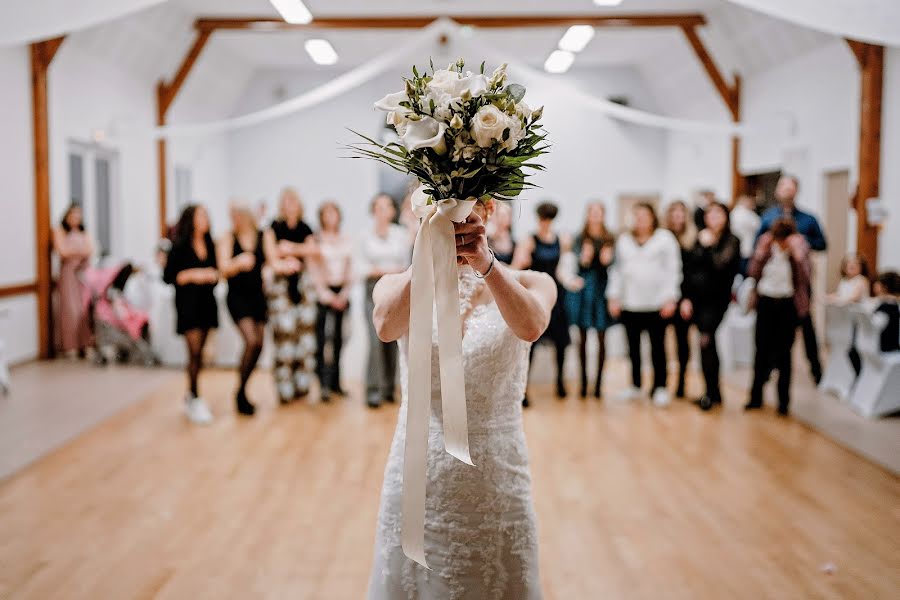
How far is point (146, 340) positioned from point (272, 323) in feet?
7.76

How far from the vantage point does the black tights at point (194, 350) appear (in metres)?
5.41

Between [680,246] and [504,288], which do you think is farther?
[680,246]

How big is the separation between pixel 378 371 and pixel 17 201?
14.2 feet

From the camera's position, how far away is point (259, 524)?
358 cm

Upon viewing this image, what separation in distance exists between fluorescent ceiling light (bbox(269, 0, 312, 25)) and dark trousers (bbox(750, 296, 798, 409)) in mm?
3547

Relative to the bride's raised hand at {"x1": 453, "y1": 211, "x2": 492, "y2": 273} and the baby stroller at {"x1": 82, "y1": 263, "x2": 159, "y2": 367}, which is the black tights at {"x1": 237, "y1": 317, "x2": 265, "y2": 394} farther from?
the bride's raised hand at {"x1": 453, "y1": 211, "x2": 492, "y2": 273}

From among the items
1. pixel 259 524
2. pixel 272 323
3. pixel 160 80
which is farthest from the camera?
pixel 160 80

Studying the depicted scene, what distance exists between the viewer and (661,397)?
602 centimetres

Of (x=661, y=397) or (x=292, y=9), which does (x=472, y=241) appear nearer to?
(x=292, y=9)

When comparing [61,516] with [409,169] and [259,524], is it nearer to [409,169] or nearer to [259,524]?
[259,524]

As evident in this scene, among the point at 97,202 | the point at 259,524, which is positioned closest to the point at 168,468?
the point at 259,524

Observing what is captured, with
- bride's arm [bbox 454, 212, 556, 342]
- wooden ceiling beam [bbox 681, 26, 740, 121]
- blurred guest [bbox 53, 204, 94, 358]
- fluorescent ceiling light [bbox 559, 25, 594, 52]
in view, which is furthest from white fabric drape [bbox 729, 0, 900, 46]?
wooden ceiling beam [bbox 681, 26, 740, 121]

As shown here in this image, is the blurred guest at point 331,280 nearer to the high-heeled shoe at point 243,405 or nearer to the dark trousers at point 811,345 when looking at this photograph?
the high-heeled shoe at point 243,405

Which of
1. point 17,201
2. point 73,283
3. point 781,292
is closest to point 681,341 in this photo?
point 781,292
